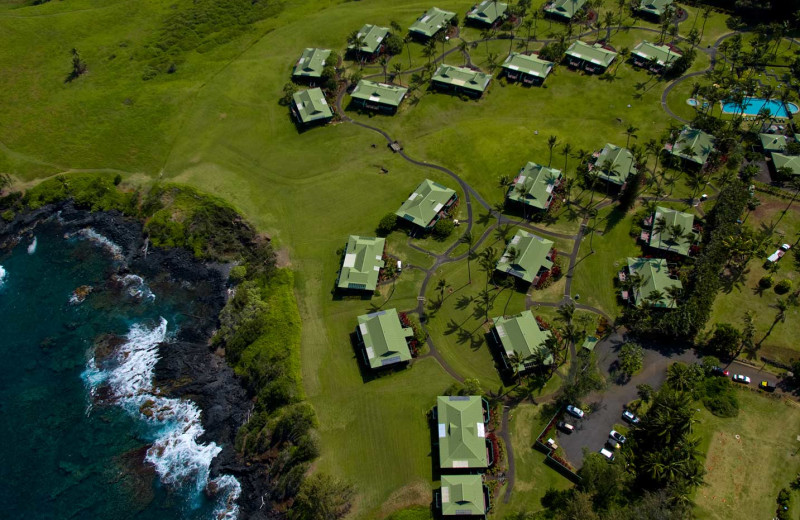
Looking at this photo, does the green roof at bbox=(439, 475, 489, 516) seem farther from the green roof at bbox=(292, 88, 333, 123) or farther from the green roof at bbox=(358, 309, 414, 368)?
the green roof at bbox=(292, 88, 333, 123)

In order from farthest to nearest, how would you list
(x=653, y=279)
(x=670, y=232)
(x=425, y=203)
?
(x=425, y=203) → (x=670, y=232) → (x=653, y=279)

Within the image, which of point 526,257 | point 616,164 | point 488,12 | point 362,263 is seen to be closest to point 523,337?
point 526,257

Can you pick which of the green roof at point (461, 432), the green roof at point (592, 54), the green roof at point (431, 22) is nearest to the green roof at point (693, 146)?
the green roof at point (592, 54)

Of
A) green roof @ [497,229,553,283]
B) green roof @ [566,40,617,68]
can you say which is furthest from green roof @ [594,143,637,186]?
green roof @ [566,40,617,68]

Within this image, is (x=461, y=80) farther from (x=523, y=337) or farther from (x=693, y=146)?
(x=523, y=337)

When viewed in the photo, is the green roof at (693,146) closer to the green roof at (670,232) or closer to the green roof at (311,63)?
the green roof at (670,232)

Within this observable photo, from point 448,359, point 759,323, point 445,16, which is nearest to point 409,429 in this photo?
point 448,359

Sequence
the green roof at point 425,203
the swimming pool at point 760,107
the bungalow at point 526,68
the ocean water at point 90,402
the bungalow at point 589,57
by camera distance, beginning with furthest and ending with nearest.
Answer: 1. the bungalow at point 589,57
2. the bungalow at point 526,68
3. the swimming pool at point 760,107
4. the green roof at point 425,203
5. the ocean water at point 90,402
